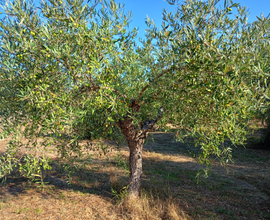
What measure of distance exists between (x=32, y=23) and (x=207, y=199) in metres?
9.55

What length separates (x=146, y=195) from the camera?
827 centimetres

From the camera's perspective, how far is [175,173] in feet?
40.5

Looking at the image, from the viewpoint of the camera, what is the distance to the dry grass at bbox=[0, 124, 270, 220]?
285 inches

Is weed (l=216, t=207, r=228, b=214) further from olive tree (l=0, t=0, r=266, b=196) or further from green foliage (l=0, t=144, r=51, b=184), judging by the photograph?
green foliage (l=0, t=144, r=51, b=184)

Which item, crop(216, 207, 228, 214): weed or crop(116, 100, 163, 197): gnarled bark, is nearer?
crop(116, 100, 163, 197): gnarled bark

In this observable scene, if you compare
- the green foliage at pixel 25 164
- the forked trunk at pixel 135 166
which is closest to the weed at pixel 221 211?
the forked trunk at pixel 135 166

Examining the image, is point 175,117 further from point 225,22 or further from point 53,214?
point 53,214

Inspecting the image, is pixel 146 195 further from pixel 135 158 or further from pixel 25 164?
pixel 25 164

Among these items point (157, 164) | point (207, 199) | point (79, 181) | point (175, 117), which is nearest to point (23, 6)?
point (175, 117)

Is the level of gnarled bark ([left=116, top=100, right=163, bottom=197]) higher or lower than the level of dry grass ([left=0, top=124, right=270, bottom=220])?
higher

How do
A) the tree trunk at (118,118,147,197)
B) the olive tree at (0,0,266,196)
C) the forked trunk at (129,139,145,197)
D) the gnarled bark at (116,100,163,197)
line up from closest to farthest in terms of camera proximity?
the olive tree at (0,0,266,196), the gnarled bark at (116,100,163,197), the tree trunk at (118,118,147,197), the forked trunk at (129,139,145,197)

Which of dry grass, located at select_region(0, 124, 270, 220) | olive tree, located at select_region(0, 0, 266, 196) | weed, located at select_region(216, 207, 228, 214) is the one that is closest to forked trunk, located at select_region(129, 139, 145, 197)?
dry grass, located at select_region(0, 124, 270, 220)

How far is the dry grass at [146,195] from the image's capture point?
7250mm

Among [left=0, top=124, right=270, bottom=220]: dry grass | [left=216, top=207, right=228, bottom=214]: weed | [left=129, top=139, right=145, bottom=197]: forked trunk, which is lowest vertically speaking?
[left=216, top=207, right=228, bottom=214]: weed
